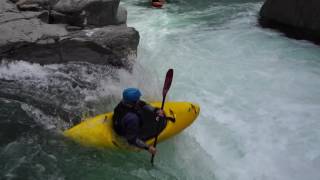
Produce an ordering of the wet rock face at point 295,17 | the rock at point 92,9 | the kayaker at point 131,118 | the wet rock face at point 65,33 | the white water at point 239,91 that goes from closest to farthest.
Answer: the kayaker at point 131,118 → the white water at point 239,91 → the wet rock face at point 65,33 → the rock at point 92,9 → the wet rock face at point 295,17

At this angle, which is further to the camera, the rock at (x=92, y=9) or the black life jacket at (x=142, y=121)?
the rock at (x=92, y=9)

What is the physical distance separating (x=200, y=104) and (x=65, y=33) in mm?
2594

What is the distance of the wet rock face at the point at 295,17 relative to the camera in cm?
929

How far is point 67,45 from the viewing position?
A: 729cm

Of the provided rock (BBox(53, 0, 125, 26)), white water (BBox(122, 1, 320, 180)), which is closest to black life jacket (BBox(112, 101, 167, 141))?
white water (BBox(122, 1, 320, 180))

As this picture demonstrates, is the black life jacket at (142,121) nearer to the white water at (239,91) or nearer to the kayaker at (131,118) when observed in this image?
the kayaker at (131,118)

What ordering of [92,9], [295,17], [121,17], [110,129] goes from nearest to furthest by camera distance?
[110,129]
[92,9]
[121,17]
[295,17]

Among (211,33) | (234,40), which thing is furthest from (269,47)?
(211,33)

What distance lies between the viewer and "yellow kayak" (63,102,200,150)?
5121mm

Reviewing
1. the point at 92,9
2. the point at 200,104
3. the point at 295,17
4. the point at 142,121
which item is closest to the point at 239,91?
the point at 200,104

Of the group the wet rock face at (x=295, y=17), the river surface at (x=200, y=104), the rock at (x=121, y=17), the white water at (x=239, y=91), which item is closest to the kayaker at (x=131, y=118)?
the river surface at (x=200, y=104)

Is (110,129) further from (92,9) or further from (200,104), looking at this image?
(92,9)

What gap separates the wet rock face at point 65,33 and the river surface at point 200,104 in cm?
23

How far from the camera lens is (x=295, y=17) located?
970cm
